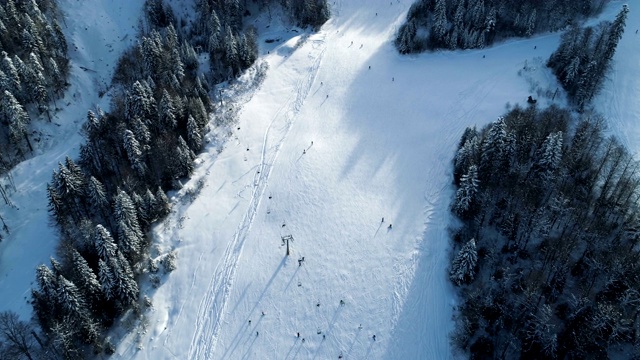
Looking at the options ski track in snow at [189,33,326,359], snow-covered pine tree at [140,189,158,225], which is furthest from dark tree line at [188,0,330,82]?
snow-covered pine tree at [140,189,158,225]

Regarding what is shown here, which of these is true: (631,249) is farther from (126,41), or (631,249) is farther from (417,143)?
(126,41)

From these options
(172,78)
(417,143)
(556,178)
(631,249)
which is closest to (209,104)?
(172,78)

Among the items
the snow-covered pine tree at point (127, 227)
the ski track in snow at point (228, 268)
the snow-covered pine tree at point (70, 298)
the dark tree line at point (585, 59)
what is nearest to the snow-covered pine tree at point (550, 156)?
the dark tree line at point (585, 59)

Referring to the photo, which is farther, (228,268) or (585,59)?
(585,59)

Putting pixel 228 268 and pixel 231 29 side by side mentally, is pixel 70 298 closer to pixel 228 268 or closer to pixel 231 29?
pixel 228 268

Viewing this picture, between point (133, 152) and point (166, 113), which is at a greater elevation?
point (166, 113)

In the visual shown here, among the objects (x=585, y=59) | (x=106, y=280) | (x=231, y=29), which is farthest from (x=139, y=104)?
(x=585, y=59)
